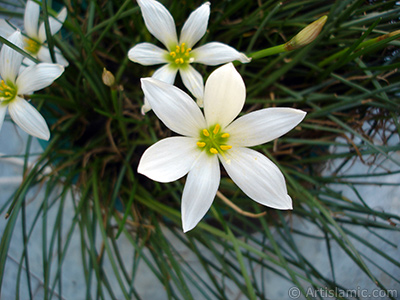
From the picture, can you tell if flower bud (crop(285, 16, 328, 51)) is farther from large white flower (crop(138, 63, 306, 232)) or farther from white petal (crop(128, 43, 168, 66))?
white petal (crop(128, 43, 168, 66))

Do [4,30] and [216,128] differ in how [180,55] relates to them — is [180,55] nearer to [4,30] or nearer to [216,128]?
[216,128]

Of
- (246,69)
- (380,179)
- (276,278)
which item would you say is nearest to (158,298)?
(276,278)

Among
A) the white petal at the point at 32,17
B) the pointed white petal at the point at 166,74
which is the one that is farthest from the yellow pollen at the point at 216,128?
the white petal at the point at 32,17

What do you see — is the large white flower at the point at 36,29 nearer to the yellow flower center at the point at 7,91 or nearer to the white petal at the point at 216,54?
the yellow flower center at the point at 7,91

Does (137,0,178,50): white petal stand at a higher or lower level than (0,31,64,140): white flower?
higher

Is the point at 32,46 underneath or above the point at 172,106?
above

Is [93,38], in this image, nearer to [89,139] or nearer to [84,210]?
[89,139]

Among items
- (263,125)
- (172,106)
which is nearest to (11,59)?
(172,106)

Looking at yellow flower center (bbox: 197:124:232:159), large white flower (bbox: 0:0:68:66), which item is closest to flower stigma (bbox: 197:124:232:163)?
yellow flower center (bbox: 197:124:232:159)
